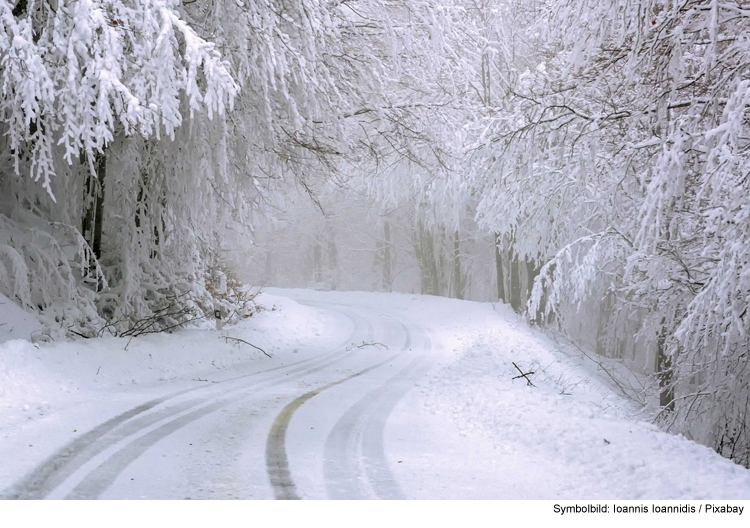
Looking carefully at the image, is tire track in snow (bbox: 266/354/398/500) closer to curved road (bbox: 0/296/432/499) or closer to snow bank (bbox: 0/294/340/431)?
curved road (bbox: 0/296/432/499)

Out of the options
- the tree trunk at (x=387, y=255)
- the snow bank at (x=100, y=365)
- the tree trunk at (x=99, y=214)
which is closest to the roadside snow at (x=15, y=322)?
the snow bank at (x=100, y=365)

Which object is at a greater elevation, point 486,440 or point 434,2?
point 434,2

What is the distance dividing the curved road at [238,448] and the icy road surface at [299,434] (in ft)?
0.07

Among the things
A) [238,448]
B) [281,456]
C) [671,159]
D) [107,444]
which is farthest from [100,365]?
[671,159]

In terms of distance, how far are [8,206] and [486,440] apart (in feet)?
25.9

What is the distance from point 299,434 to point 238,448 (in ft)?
2.79

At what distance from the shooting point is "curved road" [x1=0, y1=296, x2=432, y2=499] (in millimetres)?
4398

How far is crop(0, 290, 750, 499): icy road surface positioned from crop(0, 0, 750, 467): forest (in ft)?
3.79

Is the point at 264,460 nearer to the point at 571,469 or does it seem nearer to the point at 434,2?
the point at 571,469

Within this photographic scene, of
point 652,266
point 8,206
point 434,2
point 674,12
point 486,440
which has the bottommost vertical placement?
point 486,440

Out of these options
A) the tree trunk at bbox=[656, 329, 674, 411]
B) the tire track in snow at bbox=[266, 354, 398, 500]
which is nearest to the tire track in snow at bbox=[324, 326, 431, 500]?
the tire track in snow at bbox=[266, 354, 398, 500]

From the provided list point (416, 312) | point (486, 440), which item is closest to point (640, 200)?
point (486, 440)

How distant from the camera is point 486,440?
6.72 metres

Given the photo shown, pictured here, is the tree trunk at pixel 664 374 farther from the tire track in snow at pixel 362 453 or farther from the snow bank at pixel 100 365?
the snow bank at pixel 100 365
